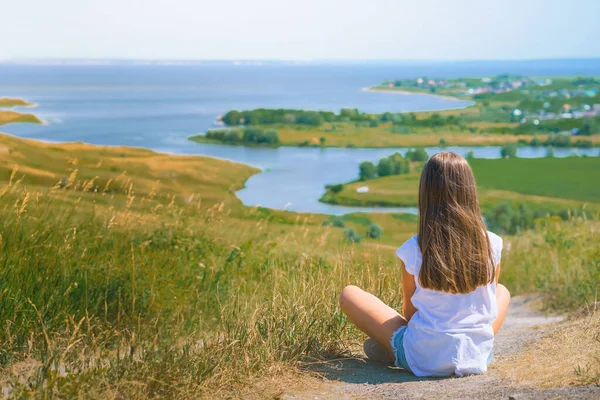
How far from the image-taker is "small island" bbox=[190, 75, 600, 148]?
110ft

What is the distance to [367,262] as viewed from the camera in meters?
4.34

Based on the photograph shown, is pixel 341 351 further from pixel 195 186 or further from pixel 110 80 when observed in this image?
pixel 110 80

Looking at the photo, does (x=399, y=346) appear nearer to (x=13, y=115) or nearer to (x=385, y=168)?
(x=13, y=115)

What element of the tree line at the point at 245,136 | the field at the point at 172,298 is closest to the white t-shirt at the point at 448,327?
the field at the point at 172,298

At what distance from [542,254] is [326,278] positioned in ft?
12.5

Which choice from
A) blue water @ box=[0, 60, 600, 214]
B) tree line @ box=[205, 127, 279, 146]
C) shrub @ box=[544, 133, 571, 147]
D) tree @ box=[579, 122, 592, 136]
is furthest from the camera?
tree @ box=[579, 122, 592, 136]

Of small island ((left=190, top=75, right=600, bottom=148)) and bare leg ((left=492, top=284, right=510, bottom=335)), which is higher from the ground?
bare leg ((left=492, top=284, right=510, bottom=335))

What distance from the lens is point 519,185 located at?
24.1 m

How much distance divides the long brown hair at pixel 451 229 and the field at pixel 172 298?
563 mm

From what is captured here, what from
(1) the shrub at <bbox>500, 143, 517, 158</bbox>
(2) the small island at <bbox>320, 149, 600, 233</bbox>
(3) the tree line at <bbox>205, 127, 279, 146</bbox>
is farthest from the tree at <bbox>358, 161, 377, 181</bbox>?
(1) the shrub at <bbox>500, 143, 517, 158</bbox>

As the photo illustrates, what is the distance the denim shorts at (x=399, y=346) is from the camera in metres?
2.73

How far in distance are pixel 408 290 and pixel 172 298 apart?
2022 mm

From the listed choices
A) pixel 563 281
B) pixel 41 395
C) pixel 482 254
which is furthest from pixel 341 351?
pixel 563 281

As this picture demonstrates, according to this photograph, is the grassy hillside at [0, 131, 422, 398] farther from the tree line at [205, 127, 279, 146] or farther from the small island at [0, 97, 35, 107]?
the tree line at [205, 127, 279, 146]
